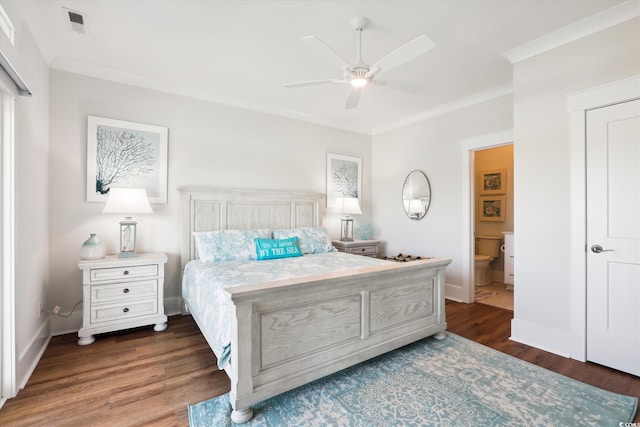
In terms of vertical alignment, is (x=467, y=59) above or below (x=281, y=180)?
above

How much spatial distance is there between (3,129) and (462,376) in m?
3.49

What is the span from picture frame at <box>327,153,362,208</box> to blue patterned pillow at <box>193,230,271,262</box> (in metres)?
1.82

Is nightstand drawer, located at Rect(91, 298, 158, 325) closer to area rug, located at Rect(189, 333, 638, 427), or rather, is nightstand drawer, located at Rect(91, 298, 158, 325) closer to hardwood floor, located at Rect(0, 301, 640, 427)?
hardwood floor, located at Rect(0, 301, 640, 427)

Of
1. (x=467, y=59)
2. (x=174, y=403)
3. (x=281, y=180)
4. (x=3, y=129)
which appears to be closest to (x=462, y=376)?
(x=174, y=403)

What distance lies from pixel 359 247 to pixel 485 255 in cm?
244

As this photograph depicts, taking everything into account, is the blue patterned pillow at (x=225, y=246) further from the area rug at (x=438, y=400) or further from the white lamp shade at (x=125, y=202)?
the area rug at (x=438, y=400)

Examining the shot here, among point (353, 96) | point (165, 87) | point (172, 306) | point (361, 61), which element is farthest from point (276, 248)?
point (165, 87)

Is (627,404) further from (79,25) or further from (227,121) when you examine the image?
(79,25)

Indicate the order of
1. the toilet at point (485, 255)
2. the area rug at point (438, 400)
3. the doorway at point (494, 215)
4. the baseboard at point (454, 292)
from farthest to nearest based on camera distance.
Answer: the doorway at point (494, 215) < the toilet at point (485, 255) < the baseboard at point (454, 292) < the area rug at point (438, 400)

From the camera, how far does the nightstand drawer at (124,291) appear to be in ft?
8.86

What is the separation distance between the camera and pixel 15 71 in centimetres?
177

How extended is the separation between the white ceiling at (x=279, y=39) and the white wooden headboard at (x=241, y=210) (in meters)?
1.27

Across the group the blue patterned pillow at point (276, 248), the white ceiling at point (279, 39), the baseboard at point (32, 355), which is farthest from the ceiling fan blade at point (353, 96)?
the baseboard at point (32, 355)

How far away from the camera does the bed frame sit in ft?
5.53
